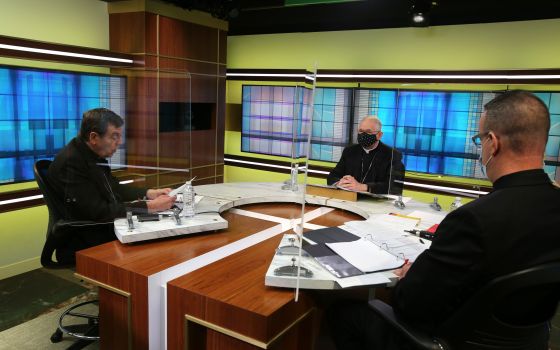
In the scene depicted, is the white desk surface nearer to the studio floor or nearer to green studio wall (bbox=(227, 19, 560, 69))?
the studio floor

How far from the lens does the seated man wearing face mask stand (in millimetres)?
3402

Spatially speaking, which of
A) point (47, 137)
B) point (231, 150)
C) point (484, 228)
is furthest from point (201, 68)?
point (484, 228)

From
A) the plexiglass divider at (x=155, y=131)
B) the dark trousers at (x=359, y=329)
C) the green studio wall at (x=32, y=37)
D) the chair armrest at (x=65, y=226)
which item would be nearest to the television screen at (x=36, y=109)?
the green studio wall at (x=32, y=37)

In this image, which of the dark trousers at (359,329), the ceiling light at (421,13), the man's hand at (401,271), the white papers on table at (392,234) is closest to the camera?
the dark trousers at (359,329)

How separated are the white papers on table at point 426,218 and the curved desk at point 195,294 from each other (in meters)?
0.89

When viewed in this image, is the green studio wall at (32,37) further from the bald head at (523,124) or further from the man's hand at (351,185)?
the bald head at (523,124)

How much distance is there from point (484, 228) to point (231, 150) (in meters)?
5.04

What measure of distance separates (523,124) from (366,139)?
6.54 ft

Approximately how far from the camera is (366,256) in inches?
77.3

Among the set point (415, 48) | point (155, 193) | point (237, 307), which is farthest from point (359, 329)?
point (415, 48)

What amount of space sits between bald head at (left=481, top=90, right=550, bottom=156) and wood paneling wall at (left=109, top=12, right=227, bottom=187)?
209 centimetres

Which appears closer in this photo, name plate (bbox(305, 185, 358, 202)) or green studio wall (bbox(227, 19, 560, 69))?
name plate (bbox(305, 185, 358, 202))


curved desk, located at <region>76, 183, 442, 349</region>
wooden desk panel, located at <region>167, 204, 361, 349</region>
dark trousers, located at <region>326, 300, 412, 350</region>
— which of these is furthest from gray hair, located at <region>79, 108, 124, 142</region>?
dark trousers, located at <region>326, 300, 412, 350</region>

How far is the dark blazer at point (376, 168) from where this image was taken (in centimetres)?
341
